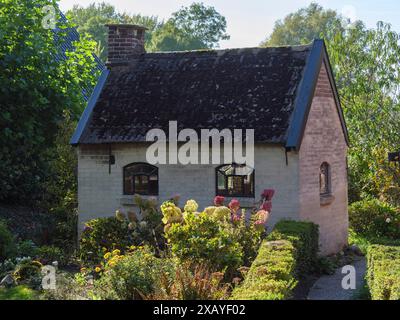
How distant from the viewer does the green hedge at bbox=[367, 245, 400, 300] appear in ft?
30.6

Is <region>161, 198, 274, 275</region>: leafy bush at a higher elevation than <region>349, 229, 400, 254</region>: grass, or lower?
higher

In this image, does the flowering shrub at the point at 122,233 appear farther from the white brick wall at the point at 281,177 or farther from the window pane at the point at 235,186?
the window pane at the point at 235,186

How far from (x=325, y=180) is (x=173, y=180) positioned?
12.8 feet

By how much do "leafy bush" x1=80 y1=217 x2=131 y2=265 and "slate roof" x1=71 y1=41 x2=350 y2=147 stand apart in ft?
8.49

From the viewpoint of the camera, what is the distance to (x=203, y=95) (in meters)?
17.0

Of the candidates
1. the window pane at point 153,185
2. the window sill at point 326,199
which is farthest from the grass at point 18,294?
the window sill at point 326,199

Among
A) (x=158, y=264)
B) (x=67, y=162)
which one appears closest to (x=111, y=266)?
(x=158, y=264)

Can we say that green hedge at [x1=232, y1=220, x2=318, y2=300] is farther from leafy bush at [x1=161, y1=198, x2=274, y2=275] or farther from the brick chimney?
the brick chimney

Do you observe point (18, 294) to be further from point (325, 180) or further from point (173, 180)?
point (325, 180)

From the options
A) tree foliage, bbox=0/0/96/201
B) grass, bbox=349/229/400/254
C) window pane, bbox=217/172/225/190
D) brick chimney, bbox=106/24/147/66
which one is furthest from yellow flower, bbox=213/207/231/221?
tree foliage, bbox=0/0/96/201

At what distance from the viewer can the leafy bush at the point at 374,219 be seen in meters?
21.2

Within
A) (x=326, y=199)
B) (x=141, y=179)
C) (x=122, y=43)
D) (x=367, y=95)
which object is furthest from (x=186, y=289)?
(x=367, y=95)
